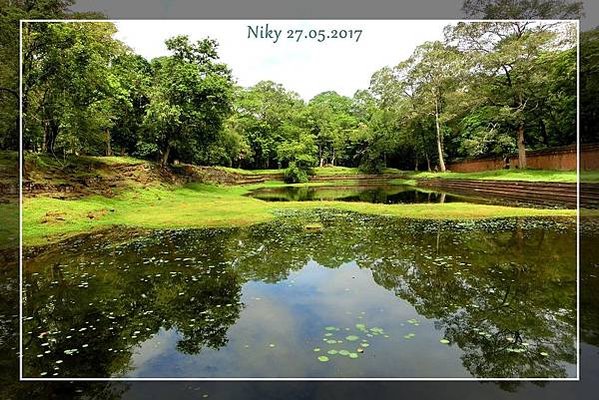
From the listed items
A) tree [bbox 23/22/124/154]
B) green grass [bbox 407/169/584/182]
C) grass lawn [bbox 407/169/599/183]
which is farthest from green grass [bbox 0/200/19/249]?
green grass [bbox 407/169/584/182]

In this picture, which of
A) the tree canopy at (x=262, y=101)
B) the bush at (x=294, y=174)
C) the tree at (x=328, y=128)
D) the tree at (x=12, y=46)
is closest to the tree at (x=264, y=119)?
the tree canopy at (x=262, y=101)

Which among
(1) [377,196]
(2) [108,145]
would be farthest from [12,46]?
(1) [377,196]

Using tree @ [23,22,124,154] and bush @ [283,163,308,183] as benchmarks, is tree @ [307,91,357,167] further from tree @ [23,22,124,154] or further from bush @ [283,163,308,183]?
tree @ [23,22,124,154]

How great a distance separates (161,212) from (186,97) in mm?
9171

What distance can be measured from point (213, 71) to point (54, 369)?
2274 centimetres

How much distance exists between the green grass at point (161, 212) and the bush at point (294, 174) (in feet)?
57.0

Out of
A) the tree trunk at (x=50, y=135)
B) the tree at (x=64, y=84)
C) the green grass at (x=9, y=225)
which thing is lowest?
the green grass at (x=9, y=225)

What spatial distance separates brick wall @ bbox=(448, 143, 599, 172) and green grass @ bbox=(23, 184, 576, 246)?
247 inches

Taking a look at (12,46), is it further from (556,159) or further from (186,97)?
(556,159)

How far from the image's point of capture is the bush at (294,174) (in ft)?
124

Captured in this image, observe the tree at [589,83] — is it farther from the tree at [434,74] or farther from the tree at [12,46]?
the tree at [12,46]

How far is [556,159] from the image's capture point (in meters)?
21.6

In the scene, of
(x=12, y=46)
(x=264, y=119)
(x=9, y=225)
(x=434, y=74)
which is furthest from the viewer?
(x=264, y=119)

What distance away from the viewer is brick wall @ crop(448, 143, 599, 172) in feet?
62.4
